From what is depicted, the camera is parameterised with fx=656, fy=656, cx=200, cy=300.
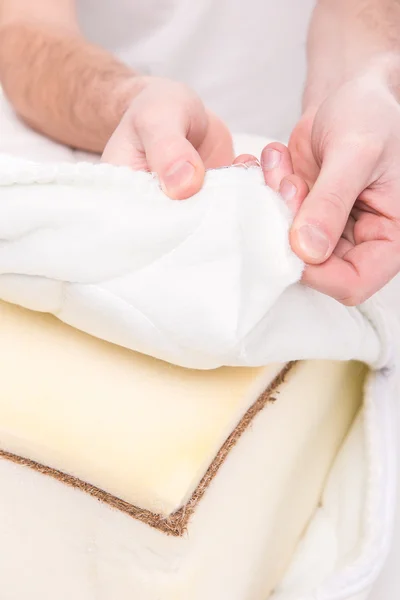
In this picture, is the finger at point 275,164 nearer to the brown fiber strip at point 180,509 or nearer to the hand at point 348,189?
the hand at point 348,189

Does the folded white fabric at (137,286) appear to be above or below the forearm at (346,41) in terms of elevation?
below

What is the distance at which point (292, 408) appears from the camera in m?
0.51

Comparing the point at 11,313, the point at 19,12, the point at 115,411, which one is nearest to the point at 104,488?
the point at 115,411

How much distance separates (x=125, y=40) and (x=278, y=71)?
233mm

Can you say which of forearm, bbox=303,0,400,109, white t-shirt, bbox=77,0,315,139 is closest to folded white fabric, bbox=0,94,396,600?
forearm, bbox=303,0,400,109

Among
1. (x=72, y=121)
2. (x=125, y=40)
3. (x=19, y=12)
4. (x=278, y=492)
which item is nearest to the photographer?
(x=278, y=492)

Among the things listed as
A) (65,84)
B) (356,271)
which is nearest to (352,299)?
(356,271)

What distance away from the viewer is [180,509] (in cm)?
39

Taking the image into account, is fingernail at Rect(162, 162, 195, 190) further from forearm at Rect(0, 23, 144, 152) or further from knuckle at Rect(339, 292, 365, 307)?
forearm at Rect(0, 23, 144, 152)

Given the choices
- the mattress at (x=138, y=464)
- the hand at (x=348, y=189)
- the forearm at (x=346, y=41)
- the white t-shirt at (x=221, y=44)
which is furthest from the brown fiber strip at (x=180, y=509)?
the white t-shirt at (x=221, y=44)

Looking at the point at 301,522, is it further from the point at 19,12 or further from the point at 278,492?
the point at 19,12

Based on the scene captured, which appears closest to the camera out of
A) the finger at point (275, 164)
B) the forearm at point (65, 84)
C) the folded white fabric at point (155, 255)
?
the folded white fabric at point (155, 255)

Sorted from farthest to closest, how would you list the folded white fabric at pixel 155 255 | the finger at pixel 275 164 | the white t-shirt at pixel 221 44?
the white t-shirt at pixel 221 44 < the finger at pixel 275 164 < the folded white fabric at pixel 155 255

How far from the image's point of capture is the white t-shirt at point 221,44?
945 mm
